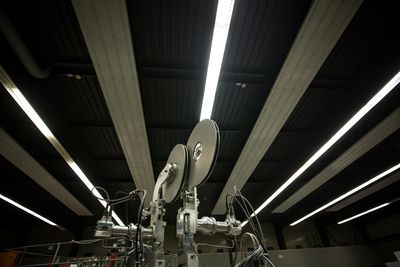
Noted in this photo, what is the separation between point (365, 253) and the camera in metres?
7.77

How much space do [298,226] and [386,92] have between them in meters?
9.07

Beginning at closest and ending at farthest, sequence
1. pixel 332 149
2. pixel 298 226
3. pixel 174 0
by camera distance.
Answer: pixel 174 0 → pixel 332 149 → pixel 298 226

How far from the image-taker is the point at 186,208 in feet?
4.21

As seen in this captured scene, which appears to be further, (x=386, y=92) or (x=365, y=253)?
(x=365, y=253)

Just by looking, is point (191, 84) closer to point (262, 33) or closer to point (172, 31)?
point (172, 31)

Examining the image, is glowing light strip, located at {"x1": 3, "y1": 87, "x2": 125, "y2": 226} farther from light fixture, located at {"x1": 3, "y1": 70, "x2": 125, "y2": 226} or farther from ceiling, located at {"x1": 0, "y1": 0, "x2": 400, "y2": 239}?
ceiling, located at {"x1": 0, "y1": 0, "x2": 400, "y2": 239}

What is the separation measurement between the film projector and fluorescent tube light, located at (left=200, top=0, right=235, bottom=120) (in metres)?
1.12

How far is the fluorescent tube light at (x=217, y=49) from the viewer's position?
1.87 m

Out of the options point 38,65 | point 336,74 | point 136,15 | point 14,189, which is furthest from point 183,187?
point 14,189

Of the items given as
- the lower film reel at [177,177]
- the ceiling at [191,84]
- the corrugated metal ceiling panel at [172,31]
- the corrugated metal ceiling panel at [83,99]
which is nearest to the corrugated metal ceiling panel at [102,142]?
the ceiling at [191,84]

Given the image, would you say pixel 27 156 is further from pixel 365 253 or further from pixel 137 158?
pixel 365 253

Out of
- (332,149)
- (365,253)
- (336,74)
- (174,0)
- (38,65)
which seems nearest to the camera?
(174,0)

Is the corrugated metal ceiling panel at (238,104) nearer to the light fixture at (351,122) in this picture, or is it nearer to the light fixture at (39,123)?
the light fixture at (351,122)

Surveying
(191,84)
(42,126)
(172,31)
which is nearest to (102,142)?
(42,126)
